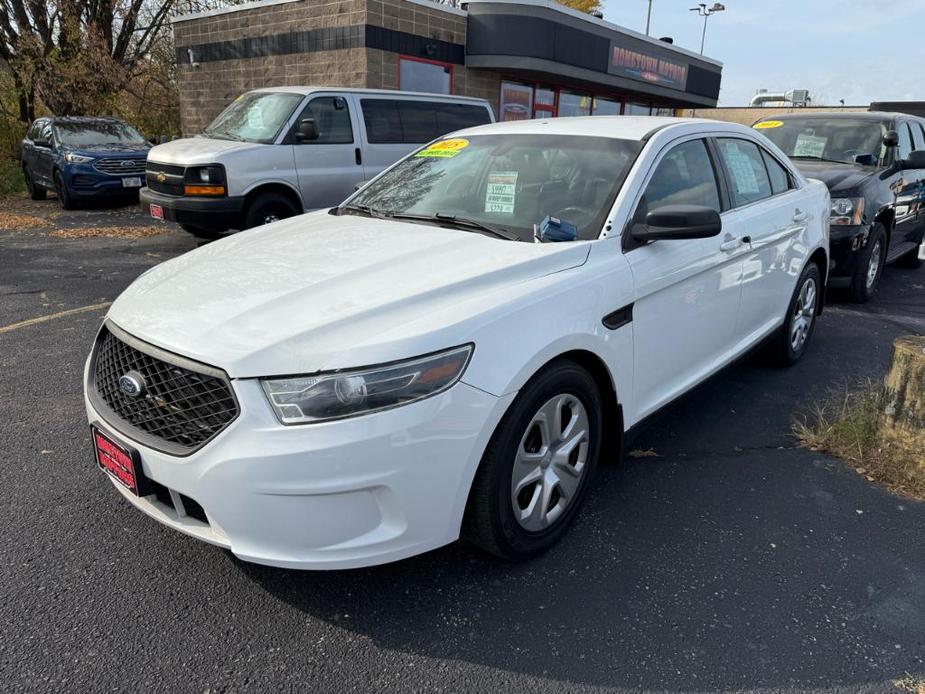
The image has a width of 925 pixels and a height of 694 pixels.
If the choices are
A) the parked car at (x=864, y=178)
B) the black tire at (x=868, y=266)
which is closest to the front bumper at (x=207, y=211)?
the parked car at (x=864, y=178)

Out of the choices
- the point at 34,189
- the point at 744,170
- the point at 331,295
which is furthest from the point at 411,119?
the point at 34,189

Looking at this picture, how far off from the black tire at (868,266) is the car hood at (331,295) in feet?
16.8

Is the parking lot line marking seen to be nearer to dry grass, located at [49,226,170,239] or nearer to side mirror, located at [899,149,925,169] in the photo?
dry grass, located at [49,226,170,239]

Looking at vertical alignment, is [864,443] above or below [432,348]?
below

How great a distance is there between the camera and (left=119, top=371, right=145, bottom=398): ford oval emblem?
A: 94.2 inches

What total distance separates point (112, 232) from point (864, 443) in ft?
33.8

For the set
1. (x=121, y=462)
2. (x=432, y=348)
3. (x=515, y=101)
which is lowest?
(x=121, y=462)

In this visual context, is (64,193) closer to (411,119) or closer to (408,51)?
(408,51)

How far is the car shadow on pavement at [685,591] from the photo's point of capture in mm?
2283

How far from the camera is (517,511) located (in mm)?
2609

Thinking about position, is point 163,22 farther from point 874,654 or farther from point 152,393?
point 874,654

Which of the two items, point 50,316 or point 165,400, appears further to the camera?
point 50,316

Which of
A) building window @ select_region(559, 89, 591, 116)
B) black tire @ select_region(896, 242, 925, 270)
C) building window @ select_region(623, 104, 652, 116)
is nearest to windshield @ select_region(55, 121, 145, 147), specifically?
building window @ select_region(559, 89, 591, 116)

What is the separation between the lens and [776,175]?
184 inches
